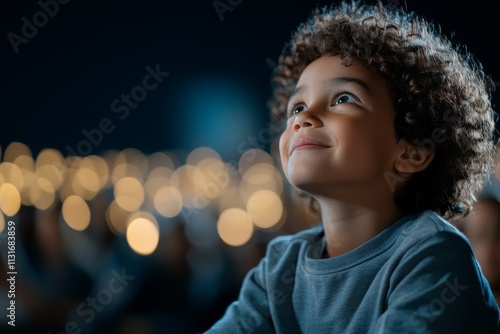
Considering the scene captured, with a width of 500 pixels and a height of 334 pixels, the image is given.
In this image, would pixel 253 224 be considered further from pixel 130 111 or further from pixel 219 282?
pixel 130 111

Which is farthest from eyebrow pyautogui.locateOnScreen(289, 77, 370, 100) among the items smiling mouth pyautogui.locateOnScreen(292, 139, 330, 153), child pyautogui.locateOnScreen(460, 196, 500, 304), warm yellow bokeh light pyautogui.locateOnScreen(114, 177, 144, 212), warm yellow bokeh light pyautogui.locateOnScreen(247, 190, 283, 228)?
warm yellow bokeh light pyautogui.locateOnScreen(114, 177, 144, 212)

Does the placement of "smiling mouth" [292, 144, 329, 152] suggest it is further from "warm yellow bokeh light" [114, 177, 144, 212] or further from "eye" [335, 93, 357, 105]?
"warm yellow bokeh light" [114, 177, 144, 212]

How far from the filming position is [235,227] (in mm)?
1872

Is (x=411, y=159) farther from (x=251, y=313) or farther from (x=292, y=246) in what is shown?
(x=251, y=313)

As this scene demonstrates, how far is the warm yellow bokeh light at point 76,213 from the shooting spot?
63.6 inches

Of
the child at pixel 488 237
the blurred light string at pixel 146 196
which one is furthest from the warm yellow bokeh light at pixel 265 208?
the child at pixel 488 237

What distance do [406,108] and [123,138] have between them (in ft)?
11.8

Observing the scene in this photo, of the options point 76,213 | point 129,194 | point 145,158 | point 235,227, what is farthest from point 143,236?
point 145,158

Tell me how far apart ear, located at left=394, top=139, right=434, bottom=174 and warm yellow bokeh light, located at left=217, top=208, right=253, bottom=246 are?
0.97 meters

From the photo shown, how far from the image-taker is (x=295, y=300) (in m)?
0.88

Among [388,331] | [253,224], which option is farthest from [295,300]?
[253,224]

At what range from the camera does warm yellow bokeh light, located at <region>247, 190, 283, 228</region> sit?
6.59 ft

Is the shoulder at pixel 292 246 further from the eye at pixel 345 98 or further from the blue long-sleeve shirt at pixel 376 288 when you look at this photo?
the eye at pixel 345 98

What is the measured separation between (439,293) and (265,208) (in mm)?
1569
